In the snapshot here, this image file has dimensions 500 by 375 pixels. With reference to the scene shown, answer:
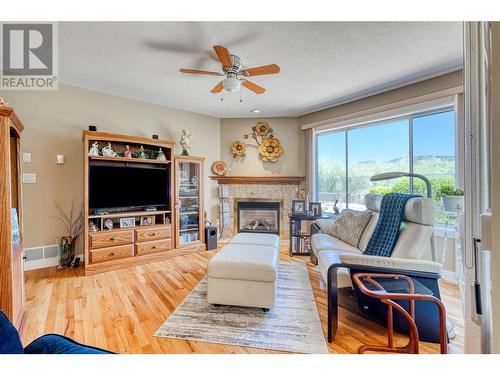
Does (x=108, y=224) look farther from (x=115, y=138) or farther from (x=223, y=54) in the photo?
(x=223, y=54)

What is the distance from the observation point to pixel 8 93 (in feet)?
8.60

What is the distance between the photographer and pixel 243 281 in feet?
6.10

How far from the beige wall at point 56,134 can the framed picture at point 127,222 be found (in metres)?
0.69

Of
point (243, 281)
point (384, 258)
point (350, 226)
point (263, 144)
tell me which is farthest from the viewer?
point (263, 144)

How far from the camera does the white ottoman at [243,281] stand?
1824 millimetres

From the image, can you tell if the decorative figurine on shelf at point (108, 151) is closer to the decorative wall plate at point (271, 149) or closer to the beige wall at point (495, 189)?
the decorative wall plate at point (271, 149)

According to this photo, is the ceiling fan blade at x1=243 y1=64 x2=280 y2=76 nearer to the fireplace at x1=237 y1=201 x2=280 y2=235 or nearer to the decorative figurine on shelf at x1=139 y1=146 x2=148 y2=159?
the decorative figurine on shelf at x1=139 y1=146 x2=148 y2=159

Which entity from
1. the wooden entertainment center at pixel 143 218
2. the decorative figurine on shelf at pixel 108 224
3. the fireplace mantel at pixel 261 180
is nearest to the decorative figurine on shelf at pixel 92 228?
the wooden entertainment center at pixel 143 218

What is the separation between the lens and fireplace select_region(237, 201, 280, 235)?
4.42 meters

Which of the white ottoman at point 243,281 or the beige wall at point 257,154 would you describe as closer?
the white ottoman at point 243,281

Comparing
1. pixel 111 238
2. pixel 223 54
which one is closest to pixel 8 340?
pixel 223 54

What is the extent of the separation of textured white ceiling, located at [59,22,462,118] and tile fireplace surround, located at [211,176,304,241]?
1.59 metres

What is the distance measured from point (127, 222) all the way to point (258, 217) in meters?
2.40
